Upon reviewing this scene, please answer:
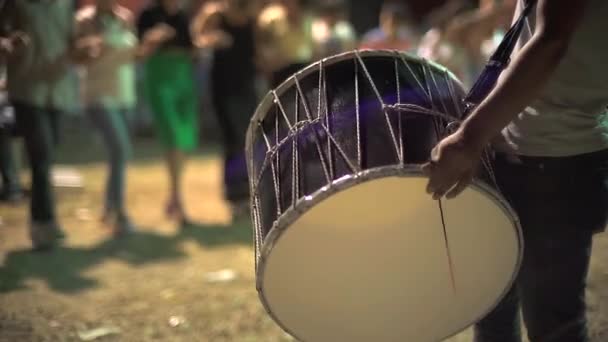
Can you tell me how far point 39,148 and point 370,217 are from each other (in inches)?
99.3

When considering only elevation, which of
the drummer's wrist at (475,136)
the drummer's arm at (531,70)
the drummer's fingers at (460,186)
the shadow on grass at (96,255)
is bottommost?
the shadow on grass at (96,255)

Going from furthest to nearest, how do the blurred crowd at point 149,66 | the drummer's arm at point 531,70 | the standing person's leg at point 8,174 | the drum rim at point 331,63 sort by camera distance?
the standing person's leg at point 8,174
the blurred crowd at point 149,66
the drum rim at point 331,63
the drummer's arm at point 531,70

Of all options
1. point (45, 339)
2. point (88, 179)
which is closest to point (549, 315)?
point (45, 339)

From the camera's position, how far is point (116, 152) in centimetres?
388

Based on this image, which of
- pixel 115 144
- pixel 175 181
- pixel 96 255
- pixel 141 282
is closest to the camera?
pixel 141 282

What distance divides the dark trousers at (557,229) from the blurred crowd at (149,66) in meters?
2.11

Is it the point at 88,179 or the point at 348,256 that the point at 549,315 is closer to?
the point at 348,256

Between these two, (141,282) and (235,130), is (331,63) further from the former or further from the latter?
(235,130)

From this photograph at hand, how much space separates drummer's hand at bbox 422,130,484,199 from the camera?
128cm

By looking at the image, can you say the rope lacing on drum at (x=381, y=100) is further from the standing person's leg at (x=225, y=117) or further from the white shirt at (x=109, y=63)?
the standing person's leg at (x=225, y=117)

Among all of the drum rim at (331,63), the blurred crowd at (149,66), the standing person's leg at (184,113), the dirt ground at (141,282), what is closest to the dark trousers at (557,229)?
the drum rim at (331,63)

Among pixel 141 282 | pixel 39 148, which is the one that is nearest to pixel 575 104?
pixel 141 282

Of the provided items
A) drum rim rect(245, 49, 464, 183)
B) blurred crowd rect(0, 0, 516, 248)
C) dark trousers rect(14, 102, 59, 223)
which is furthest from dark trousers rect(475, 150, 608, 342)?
dark trousers rect(14, 102, 59, 223)

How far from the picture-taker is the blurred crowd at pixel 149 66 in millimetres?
3393
